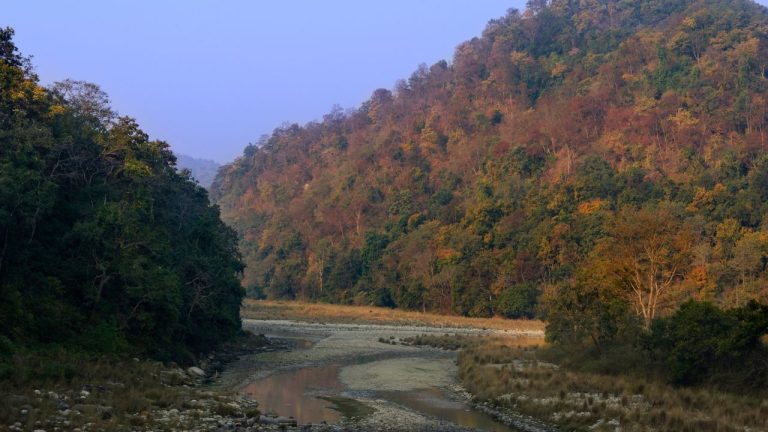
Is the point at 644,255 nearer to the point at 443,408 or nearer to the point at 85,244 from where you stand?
the point at 443,408

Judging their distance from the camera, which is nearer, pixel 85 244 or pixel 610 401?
pixel 610 401

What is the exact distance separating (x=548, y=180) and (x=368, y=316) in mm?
35061

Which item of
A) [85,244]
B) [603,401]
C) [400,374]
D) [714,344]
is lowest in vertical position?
[400,374]

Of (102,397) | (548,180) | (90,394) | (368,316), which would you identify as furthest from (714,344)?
(548,180)

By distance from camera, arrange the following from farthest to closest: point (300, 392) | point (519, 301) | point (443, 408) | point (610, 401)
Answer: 1. point (519, 301)
2. point (300, 392)
3. point (443, 408)
4. point (610, 401)

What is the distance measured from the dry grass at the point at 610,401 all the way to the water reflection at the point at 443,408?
1461 mm

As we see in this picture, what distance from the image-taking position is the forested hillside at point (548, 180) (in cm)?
6962

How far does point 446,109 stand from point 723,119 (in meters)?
61.0

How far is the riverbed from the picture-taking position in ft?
79.8

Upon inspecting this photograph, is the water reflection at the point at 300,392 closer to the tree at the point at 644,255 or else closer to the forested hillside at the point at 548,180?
the forested hillside at the point at 548,180

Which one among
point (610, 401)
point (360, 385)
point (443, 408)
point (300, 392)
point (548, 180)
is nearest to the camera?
point (610, 401)

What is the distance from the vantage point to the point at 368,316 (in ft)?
283

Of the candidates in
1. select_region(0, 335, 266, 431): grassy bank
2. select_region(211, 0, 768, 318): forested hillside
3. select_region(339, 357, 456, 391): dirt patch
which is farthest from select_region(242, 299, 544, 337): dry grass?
select_region(0, 335, 266, 431): grassy bank

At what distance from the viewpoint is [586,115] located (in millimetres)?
111438
